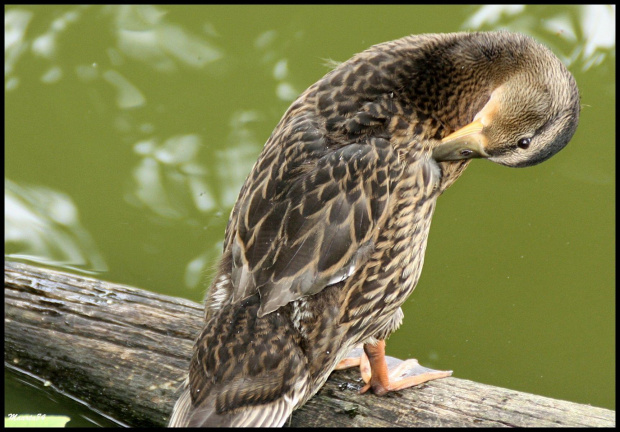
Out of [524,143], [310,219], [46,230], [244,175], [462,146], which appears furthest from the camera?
[244,175]

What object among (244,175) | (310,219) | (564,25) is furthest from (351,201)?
(564,25)

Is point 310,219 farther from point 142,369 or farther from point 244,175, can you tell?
point 244,175

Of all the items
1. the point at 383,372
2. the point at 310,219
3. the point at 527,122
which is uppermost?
the point at 527,122

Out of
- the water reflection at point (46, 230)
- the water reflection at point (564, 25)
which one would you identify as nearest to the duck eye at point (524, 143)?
the water reflection at point (564, 25)

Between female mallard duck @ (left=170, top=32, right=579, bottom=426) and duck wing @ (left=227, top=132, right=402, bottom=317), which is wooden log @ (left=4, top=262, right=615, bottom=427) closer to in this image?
female mallard duck @ (left=170, top=32, right=579, bottom=426)

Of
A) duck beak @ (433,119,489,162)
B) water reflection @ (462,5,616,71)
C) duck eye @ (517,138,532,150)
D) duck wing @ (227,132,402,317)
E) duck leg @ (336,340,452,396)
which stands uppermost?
water reflection @ (462,5,616,71)

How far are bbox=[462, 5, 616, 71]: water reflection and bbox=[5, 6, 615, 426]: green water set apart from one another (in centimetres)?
1

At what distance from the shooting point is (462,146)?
120 inches

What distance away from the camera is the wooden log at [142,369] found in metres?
2.93

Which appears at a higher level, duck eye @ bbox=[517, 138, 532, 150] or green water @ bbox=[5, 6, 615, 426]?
green water @ bbox=[5, 6, 615, 426]

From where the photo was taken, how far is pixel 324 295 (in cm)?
279

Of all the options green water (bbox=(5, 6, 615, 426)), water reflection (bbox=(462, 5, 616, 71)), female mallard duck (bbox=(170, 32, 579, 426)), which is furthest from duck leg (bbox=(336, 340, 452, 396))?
water reflection (bbox=(462, 5, 616, 71))

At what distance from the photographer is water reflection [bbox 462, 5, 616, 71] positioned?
17.0 ft

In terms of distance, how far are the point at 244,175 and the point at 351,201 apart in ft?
7.39
